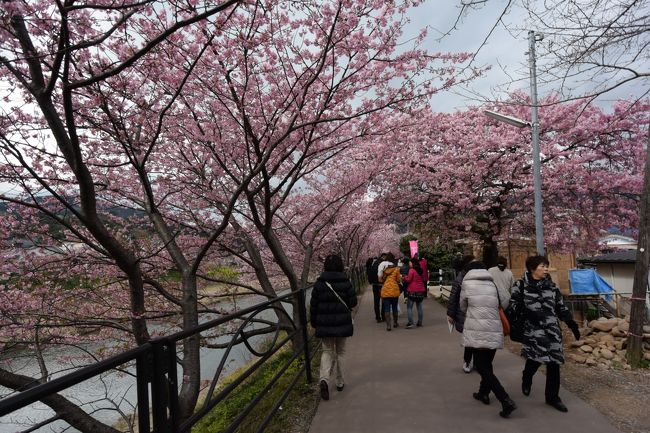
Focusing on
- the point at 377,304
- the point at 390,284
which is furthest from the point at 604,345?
the point at 377,304

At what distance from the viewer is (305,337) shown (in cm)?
463

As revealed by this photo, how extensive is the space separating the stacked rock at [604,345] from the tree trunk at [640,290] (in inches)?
6.2

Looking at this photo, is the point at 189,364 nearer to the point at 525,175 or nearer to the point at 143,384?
the point at 143,384

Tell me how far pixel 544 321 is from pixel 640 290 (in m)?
2.79

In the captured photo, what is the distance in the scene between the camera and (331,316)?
436 cm

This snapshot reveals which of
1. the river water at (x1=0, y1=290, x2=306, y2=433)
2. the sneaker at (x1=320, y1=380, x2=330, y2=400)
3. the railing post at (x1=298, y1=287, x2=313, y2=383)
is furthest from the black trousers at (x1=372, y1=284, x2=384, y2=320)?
the sneaker at (x1=320, y1=380, x2=330, y2=400)

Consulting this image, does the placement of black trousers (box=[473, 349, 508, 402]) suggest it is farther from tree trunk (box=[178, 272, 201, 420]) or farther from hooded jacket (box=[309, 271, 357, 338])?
tree trunk (box=[178, 272, 201, 420])

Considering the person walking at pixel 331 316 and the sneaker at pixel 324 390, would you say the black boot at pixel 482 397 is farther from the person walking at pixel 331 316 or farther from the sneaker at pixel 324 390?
the sneaker at pixel 324 390

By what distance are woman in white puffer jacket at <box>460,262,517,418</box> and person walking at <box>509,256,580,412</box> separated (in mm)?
282

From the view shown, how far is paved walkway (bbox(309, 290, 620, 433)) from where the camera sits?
11.0 ft

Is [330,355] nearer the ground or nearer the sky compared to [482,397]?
nearer the sky

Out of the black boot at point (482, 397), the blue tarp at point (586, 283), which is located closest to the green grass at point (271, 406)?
the black boot at point (482, 397)

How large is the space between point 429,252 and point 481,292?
24.8 m

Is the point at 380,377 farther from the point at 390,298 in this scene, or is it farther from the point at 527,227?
the point at 527,227
